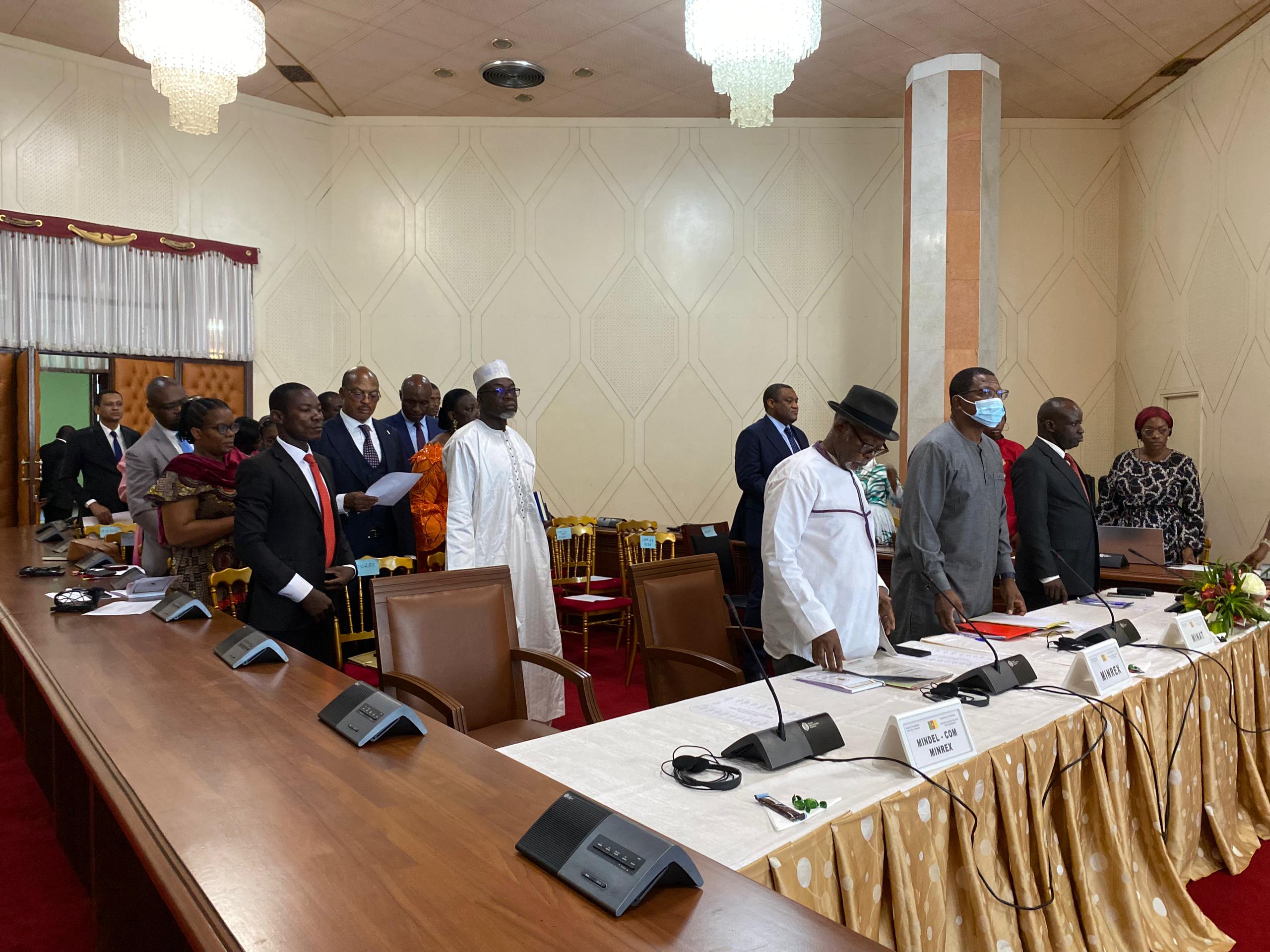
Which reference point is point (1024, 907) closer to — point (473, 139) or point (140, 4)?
point (140, 4)

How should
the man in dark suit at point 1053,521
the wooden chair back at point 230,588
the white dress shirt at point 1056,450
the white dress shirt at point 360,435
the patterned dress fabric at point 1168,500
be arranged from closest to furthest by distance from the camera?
the wooden chair back at point 230,588
the man in dark suit at point 1053,521
the white dress shirt at point 1056,450
the patterned dress fabric at point 1168,500
the white dress shirt at point 360,435

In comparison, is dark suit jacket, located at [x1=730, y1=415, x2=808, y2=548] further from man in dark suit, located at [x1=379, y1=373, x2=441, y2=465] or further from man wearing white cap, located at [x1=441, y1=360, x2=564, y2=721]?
man in dark suit, located at [x1=379, y1=373, x2=441, y2=465]

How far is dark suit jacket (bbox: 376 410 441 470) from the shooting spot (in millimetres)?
5441

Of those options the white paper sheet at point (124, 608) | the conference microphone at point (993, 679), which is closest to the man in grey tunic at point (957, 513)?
the conference microphone at point (993, 679)

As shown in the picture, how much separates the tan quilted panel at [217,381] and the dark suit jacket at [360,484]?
102 inches

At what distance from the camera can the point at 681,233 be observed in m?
8.09

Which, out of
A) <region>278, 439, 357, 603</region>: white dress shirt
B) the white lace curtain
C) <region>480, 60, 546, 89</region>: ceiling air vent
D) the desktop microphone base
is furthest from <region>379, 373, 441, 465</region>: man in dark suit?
the desktop microphone base

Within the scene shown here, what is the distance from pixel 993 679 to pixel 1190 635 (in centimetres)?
104

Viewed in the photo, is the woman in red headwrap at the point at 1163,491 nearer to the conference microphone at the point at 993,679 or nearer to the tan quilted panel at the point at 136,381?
the conference microphone at the point at 993,679

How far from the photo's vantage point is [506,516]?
3.87 meters

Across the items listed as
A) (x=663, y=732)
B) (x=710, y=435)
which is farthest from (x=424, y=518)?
(x=710, y=435)

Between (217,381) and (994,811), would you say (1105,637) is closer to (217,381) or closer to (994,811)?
(994,811)

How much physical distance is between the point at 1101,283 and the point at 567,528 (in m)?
5.48

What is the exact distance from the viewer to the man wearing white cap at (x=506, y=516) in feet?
12.4
